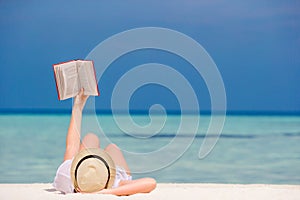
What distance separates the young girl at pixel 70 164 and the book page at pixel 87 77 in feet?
0.22

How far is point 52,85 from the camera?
15.0m

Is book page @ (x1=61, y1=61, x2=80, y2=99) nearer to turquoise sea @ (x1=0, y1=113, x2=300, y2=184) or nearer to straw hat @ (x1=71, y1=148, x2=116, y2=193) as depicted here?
straw hat @ (x1=71, y1=148, x2=116, y2=193)

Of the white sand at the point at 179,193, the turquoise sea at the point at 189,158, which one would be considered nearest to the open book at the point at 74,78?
the white sand at the point at 179,193

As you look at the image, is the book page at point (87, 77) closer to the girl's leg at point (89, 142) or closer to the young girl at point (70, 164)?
the young girl at point (70, 164)

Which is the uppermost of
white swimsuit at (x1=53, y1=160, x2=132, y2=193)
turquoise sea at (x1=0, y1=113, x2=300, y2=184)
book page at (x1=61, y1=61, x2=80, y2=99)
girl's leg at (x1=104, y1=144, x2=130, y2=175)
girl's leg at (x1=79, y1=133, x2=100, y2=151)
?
book page at (x1=61, y1=61, x2=80, y2=99)

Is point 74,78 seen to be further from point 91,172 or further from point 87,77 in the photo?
point 91,172

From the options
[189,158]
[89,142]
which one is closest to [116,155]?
[89,142]

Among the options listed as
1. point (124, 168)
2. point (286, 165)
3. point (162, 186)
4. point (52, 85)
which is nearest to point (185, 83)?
point (162, 186)

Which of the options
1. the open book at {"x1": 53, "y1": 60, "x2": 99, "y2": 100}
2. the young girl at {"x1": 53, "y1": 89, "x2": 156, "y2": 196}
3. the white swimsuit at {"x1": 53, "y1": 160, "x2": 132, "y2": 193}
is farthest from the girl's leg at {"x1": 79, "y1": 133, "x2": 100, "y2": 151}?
the open book at {"x1": 53, "y1": 60, "x2": 99, "y2": 100}

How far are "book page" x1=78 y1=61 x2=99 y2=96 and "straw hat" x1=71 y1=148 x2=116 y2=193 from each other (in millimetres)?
425

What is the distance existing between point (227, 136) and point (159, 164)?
4.38 m

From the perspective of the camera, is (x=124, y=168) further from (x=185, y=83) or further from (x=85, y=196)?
(x=185, y=83)

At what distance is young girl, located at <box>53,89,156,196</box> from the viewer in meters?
3.77

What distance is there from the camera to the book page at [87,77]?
3.92m
